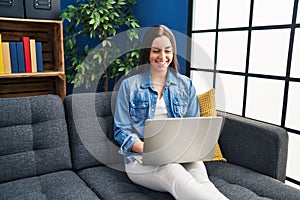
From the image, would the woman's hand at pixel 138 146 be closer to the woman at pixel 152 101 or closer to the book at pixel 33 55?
the woman at pixel 152 101

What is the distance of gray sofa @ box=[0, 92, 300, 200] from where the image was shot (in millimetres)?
1254

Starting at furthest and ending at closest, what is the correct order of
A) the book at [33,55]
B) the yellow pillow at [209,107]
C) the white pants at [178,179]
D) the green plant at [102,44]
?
the green plant at [102,44]
the book at [33,55]
the yellow pillow at [209,107]
the white pants at [178,179]

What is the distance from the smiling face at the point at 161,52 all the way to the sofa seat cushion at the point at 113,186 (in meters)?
0.62

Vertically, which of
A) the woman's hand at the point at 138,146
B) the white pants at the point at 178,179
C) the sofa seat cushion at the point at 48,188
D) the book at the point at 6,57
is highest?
the book at the point at 6,57

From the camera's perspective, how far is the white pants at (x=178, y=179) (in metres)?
1.07

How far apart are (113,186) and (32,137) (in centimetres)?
48

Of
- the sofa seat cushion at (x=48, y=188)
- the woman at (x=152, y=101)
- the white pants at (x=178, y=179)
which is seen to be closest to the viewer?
the white pants at (x=178, y=179)

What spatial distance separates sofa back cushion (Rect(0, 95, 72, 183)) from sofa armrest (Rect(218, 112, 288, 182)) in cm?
92

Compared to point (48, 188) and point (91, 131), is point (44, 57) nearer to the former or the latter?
point (91, 131)

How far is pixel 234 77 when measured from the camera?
2170mm

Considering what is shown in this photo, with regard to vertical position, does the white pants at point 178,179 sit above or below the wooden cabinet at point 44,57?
below

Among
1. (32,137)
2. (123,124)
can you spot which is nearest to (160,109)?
(123,124)

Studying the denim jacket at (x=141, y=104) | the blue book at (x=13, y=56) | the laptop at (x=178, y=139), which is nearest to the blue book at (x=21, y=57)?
the blue book at (x=13, y=56)

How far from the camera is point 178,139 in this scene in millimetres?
1131
